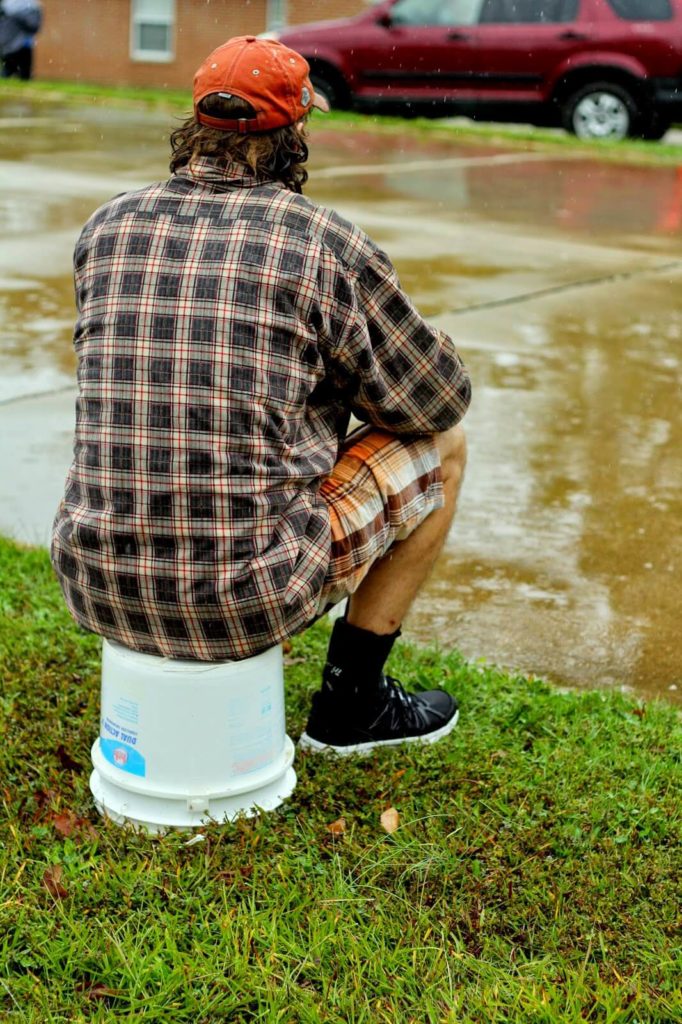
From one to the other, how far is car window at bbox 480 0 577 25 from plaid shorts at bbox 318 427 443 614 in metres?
13.2

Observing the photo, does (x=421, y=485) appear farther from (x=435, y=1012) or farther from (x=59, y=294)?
A: (x=59, y=294)

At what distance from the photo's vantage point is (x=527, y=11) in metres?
15.1

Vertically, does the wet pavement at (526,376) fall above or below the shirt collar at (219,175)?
below

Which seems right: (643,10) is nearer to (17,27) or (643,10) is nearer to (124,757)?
(17,27)

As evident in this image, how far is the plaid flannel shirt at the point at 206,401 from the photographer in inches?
102

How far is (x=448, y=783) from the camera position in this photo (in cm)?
301

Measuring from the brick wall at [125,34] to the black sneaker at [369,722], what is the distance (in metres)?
21.8

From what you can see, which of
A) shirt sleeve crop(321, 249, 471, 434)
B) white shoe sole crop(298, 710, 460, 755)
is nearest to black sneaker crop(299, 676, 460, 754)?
white shoe sole crop(298, 710, 460, 755)

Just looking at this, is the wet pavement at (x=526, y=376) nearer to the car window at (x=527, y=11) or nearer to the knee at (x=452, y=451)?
the knee at (x=452, y=451)

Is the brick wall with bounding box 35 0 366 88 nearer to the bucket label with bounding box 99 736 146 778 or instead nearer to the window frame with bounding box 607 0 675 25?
the window frame with bounding box 607 0 675 25

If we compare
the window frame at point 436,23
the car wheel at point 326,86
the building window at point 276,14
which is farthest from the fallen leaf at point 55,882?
the building window at point 276,14

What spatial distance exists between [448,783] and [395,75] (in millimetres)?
14134

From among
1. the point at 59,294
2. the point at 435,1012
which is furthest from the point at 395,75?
the point at 435,1012

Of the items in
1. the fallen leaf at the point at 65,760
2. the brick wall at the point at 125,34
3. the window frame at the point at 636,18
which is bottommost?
the brick wall at the point at 125,34
